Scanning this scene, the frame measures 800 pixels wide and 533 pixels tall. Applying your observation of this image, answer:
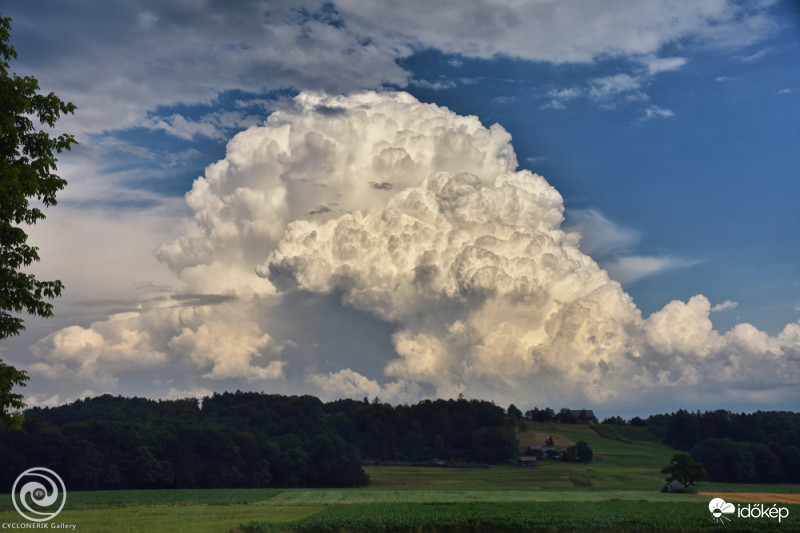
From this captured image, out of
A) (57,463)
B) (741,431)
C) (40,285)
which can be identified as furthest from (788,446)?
(40,285)

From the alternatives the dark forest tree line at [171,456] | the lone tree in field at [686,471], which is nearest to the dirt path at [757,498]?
the lone tree in field at [686,471]

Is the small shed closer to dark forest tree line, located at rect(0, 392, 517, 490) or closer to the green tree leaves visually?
dark forest tree line, located at rect(0, 392, 517, 490)

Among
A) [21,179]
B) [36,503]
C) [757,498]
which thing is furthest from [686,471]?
[21,179]

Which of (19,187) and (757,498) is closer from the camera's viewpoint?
(19,187)

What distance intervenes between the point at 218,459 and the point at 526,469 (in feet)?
246

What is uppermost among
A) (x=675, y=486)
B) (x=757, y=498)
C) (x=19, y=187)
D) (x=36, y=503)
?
(x=19, y=187)

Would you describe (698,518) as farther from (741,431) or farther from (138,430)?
(741,431)

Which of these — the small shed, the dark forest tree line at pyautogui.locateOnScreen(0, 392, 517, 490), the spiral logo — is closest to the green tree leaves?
the spiral logo

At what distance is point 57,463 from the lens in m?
126

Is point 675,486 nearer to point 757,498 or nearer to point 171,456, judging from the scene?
point 757,498

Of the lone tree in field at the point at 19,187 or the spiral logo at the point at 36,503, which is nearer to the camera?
the lone tree in field at the point at 19,187

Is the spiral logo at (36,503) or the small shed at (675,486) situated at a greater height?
the spiral logo at (36,503)

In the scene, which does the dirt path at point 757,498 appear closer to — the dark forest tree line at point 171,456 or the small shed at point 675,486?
the small shed at point 675,486

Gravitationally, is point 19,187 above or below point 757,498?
above
